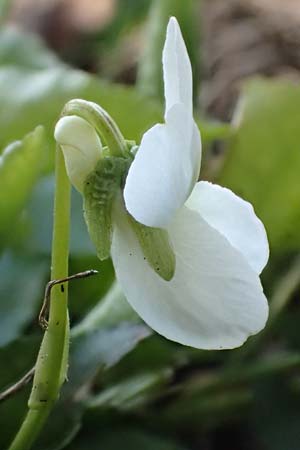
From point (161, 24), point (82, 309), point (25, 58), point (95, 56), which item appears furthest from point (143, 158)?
point (95, 56)

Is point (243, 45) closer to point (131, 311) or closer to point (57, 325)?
point (131, 311)

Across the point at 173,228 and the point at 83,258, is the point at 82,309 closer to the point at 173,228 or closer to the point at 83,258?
the point at 83,258

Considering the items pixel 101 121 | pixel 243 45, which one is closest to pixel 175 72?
pixel 101 121

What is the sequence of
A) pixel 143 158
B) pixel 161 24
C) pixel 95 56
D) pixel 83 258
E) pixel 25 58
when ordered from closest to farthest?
pixel 143 158 < pixel 83 258 < pixel 161 24 < pixel 25 58 < pixel 95 56

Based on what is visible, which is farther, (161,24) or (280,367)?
(161,24)

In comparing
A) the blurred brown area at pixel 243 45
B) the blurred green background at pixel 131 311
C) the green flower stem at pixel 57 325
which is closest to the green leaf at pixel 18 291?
the blurred green background at pixel 131 311

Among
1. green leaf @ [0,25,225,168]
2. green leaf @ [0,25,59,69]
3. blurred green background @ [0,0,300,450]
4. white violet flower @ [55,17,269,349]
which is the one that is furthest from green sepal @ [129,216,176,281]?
green leaf @ [0,25,59,69]

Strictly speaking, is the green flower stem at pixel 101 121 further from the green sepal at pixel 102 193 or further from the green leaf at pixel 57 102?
the green leaf at pixel 57 102
